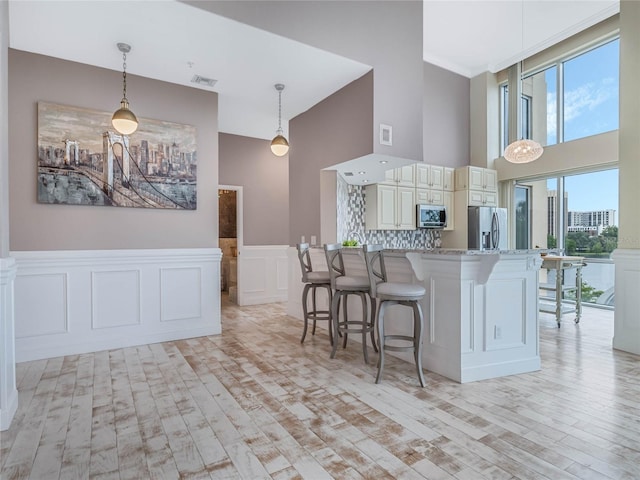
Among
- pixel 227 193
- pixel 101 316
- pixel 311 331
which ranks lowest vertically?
pixel 311 331

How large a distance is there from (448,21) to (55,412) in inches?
252

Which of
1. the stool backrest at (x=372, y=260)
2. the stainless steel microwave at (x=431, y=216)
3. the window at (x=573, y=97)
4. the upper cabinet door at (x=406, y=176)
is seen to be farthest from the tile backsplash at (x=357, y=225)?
the window at (x=573, y=97)

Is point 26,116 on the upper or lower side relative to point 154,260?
upper

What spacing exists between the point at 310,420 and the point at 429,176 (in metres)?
4.74

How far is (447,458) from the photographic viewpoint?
185cm

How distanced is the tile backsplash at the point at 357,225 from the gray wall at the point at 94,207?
1.77 m

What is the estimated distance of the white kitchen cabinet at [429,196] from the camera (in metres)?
5.79

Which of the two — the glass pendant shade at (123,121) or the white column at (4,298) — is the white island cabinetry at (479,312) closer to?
the glass pendant shade at (123,121)

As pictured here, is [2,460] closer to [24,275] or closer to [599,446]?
[24,275]

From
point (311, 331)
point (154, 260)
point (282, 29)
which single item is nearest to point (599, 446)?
point (311, 331)

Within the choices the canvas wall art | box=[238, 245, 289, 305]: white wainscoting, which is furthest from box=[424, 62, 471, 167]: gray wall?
the canvas wall art

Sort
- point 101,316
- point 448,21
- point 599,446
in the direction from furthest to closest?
point 448,21
point 101,316
point 599,446

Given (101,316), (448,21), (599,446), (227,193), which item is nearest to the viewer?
(599,446)

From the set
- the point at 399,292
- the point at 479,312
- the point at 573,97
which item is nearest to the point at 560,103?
the point at 573,97
